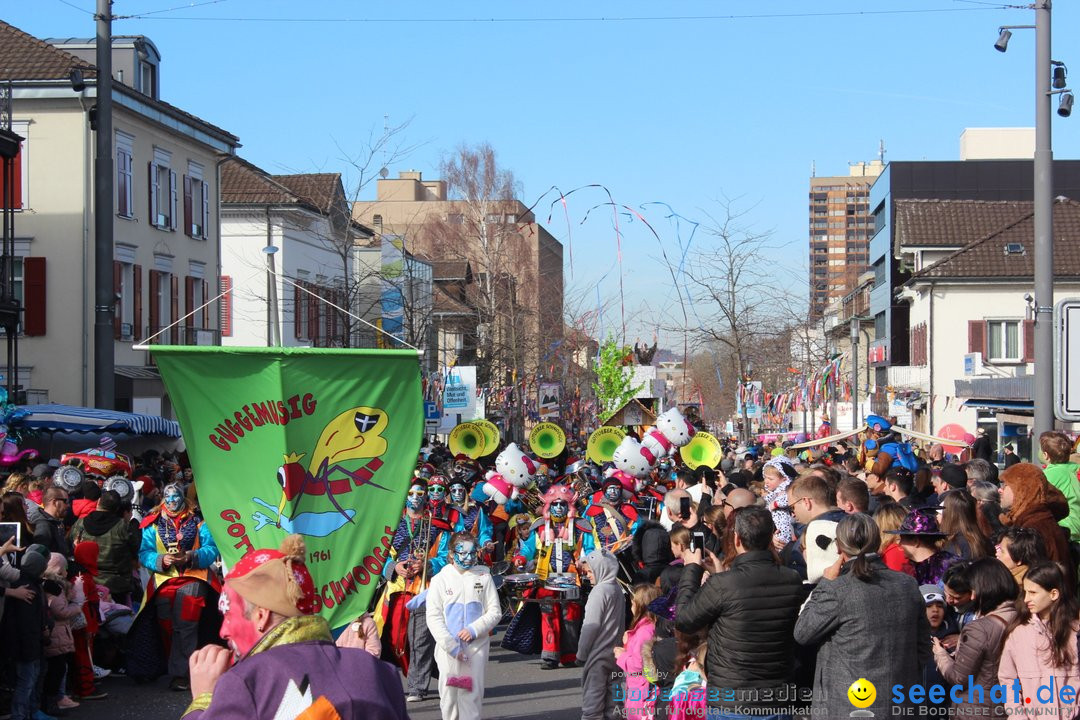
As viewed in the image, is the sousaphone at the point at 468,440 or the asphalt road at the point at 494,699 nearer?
the asphalt road at the point at 494,699

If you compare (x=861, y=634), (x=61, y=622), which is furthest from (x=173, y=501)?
(x=861, y=634)

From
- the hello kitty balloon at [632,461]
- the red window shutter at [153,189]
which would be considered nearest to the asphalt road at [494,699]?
the hello kitty balloon at [632,461]

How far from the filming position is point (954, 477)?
1295 cm

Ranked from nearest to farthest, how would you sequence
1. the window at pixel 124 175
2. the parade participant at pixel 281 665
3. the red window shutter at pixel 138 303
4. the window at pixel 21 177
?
1. the parade participant at pixel 281 665
2. the window at pixel 21 177
3. the window at pixel 124 175
4. the red window shutter at pixel 138 303

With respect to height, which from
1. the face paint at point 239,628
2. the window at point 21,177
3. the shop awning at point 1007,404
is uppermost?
the window at point 21,177

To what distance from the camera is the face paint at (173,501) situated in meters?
10.2

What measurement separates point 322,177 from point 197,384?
34.5m

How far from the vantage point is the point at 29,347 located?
28.0m

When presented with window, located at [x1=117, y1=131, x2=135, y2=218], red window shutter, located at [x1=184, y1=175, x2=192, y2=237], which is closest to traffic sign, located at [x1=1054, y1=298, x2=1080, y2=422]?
window, located at [x1=117, y1=131, x2=135, y2=218]

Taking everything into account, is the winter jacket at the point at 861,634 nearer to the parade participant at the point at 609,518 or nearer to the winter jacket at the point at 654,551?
the winter jacket at the point at 654,551

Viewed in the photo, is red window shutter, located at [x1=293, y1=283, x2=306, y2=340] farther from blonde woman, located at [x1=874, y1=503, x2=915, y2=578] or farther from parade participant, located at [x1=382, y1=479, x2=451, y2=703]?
blonde woman, located at [x1=874, y1=503, x2=915, y2=578]

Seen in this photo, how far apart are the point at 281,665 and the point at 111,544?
7.59m

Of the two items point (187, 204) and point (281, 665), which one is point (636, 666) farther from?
point (187, 204)

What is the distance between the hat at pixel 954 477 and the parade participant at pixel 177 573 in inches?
279
